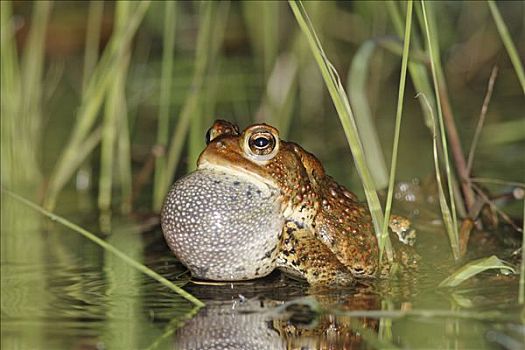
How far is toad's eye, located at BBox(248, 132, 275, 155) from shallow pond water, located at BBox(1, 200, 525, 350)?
56cm

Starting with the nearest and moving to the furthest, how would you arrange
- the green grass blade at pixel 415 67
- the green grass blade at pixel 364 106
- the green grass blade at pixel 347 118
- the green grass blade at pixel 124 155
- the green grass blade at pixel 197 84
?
the green grass blade at pixel 347 118 → the green grass blade at pixel 415 67 → the green grass blade at pixel 364 106 → the green grass blade at pixel 197 84 → the green grass blade at pixel 124 155

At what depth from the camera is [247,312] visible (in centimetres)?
443

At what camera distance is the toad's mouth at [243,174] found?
4695 mm

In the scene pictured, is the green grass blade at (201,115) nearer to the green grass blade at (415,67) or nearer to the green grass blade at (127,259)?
the green grass blade at (415,67)

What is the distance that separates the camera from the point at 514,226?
5594 mm

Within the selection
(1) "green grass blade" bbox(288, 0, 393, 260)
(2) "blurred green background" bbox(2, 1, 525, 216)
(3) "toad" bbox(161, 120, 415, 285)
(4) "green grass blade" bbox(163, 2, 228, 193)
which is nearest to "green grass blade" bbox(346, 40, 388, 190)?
(2) "blurred green background" bbox(2, 1, 525, 216)

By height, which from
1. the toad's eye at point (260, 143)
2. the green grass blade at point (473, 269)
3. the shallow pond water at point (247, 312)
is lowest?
the shallow pond water at point (247, 312)

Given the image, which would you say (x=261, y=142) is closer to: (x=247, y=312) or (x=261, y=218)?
(x=261, y=218)

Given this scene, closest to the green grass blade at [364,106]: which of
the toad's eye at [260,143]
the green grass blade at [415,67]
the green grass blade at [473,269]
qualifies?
the green grass blade at [415,67]

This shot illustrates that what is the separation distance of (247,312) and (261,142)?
0.69 metres

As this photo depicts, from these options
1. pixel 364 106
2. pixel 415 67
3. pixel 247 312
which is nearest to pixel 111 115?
pixel 364 106

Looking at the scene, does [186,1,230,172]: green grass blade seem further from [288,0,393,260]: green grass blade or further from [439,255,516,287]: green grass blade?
[439,255,516,287]: green grass blade

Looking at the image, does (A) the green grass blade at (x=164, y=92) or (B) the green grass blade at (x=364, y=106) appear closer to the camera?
(B) the green grass blade at (x=364, y=106)

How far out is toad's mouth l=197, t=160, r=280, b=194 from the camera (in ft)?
15.4
